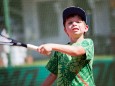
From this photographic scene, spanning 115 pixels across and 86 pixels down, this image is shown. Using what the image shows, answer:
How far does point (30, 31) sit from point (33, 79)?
1.23 metres

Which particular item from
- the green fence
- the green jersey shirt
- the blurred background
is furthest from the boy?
the green fence

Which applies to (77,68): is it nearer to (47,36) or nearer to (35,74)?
(35,74)

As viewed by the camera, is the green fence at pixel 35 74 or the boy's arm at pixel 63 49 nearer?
the boy's arm at pixel 63 49

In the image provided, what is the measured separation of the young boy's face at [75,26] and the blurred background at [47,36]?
336 centimetres

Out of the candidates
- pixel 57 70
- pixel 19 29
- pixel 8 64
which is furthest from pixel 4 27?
pixel 57 70

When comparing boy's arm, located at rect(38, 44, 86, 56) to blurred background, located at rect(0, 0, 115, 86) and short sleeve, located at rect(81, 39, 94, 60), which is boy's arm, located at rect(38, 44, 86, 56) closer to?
short sleeve, located at rect(81, 39, 94, 60)

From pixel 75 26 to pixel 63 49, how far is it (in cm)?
35

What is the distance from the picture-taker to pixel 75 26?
3732 millimetres

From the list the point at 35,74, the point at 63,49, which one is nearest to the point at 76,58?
the point at 63,49

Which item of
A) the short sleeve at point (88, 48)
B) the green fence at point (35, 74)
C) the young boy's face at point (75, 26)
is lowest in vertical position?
the green fence at point (35, 74)

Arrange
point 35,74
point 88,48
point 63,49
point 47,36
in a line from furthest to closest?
1. point 47,36
2. point 35,74
3. point 88,48
4. point 63,49

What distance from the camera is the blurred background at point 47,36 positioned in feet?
24.2

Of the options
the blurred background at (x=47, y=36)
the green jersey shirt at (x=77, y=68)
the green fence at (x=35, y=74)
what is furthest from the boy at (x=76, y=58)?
the green fence at (x=35, y=74)

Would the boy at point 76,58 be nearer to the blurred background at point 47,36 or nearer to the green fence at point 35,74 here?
the blurred background at point 47,36
